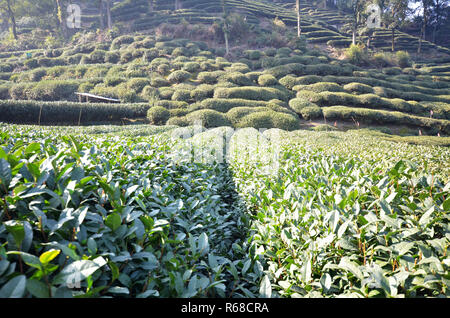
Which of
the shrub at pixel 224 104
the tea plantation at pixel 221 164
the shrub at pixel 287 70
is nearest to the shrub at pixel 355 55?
the tea plantation at pixel 221 164

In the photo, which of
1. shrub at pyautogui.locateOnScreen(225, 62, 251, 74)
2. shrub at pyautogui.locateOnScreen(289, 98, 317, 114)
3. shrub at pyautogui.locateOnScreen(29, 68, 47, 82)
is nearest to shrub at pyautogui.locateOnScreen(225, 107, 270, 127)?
shrub at pyautogui.locateOnScreen(289, 98, 317, 114)

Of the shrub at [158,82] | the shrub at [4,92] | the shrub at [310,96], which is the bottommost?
the shrub at [310,96]

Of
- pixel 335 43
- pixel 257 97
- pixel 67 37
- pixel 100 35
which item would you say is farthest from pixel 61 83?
pixel 335 43

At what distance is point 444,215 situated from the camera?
127 centimetres

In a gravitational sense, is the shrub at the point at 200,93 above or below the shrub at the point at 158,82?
below

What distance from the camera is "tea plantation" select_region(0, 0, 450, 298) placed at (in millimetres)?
1000

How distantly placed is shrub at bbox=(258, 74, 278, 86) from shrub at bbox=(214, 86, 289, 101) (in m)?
1.90

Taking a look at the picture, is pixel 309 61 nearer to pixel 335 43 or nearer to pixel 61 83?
pixel 335 43

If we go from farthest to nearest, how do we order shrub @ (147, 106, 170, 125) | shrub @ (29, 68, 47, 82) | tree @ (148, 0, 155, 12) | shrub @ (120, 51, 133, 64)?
tree @ (148, 0, 155, 12) < shrub @ (120, 51, 133, 64) < shrub @ (29, 68, 47, 82) < shrub @ (147, 106, 170, 125)

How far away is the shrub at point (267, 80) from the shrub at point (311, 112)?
5037 millimetres

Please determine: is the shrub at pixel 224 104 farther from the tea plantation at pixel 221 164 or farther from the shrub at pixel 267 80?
the shrub at pixel 267 80

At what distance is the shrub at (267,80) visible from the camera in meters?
19.7

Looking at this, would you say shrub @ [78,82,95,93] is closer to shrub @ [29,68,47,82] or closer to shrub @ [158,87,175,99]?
shrub @ [158,87,175,99]
